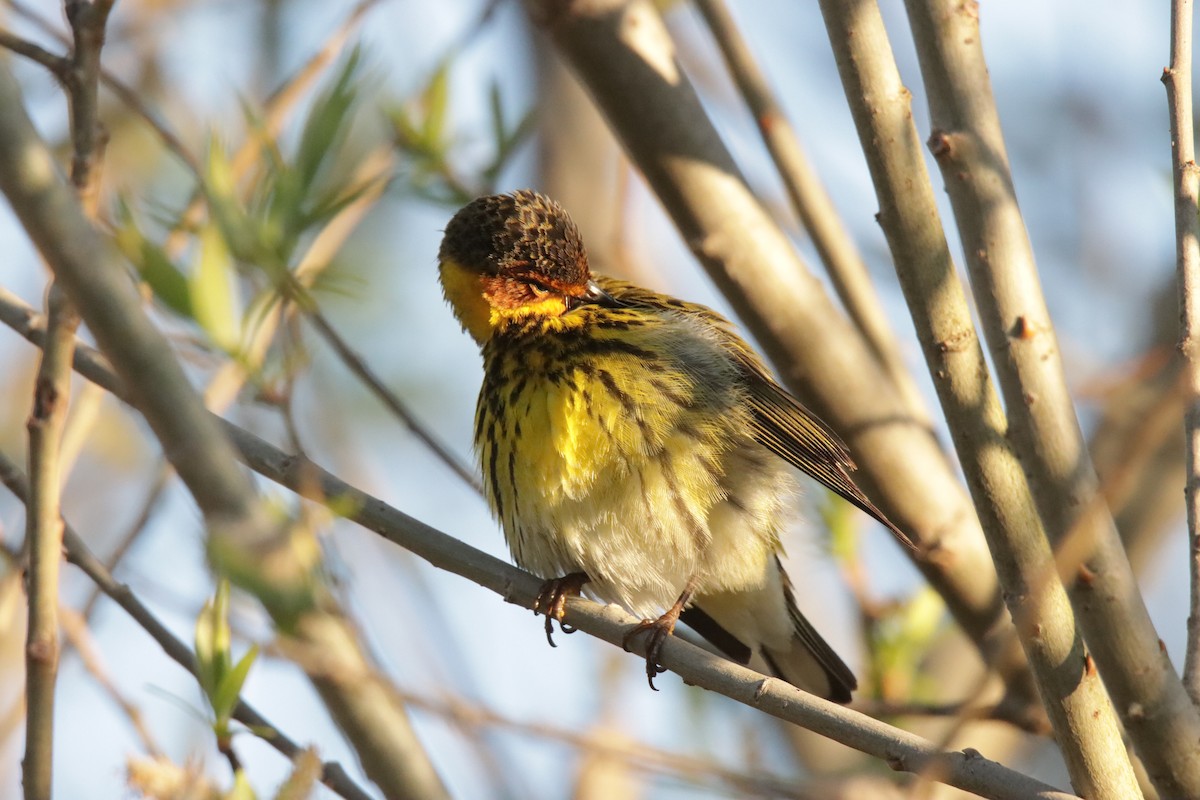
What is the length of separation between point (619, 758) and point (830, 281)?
2586 mm

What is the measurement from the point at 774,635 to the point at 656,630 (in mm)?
1247

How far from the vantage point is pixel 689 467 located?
4.41 metres

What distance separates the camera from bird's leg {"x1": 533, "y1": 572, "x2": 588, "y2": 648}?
424 centimetres

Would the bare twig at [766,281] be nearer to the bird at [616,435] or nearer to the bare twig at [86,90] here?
the bird at [616,435]

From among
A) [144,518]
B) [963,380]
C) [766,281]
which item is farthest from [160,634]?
[766,281]

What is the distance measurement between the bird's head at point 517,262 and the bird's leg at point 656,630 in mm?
1104

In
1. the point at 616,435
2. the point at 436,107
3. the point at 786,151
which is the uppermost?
the point at 786,151

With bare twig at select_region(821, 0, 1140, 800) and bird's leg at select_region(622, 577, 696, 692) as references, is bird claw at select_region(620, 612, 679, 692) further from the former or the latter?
bare twig at select_region(821, 0, 1140, 800)

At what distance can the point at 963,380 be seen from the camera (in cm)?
315

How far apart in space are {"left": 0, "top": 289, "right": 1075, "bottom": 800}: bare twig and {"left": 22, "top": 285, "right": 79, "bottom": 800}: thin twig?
0.73ft

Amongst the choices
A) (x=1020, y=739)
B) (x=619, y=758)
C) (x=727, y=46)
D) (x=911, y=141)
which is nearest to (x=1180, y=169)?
(x=911, y=141)

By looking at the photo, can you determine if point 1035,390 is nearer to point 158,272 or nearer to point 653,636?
point 653,636

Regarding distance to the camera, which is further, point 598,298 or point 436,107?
point 598,298

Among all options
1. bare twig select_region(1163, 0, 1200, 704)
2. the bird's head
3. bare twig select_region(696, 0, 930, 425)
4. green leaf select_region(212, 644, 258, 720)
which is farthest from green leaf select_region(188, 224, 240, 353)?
bare twig select_region(696, 0, 930, 425)
